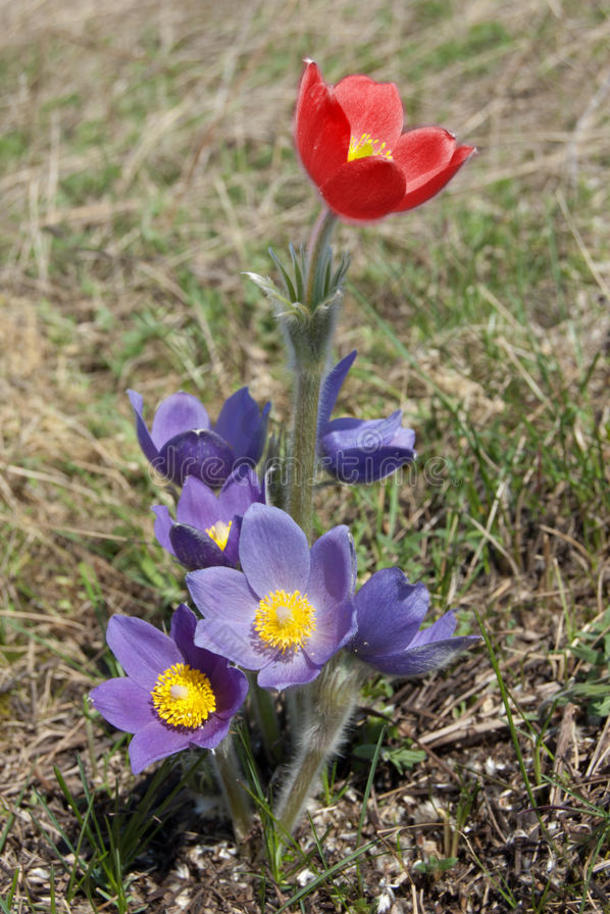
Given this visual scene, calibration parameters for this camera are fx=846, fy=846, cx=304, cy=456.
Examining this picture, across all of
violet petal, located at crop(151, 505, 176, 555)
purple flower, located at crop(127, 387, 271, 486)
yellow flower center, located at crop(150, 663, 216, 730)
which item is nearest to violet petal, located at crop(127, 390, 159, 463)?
purple flower, located at crop(127, 387, 271, 486)

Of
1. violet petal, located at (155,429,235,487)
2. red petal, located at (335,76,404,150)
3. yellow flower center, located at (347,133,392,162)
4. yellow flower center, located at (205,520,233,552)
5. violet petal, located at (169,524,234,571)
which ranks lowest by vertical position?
yellow flower center, located at (205,520,233,552)

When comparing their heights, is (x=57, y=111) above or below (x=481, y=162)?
above

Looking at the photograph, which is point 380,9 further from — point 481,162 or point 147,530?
point 147,530

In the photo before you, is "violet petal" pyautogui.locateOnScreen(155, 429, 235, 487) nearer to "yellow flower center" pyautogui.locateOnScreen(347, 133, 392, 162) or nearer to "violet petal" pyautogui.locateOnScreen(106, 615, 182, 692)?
"violet petal" pyautogui.locateOnScreen(106, 615, 182, 692)

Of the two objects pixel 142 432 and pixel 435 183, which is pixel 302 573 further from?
pixel 435 183

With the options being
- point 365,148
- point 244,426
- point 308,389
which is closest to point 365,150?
point 365,148

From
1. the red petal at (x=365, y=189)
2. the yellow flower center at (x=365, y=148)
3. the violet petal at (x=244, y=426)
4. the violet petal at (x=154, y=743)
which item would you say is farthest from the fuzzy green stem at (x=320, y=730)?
the yellow flower center at (x=365, y=148)

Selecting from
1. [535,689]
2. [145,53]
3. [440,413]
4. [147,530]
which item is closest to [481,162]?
[440,413]
